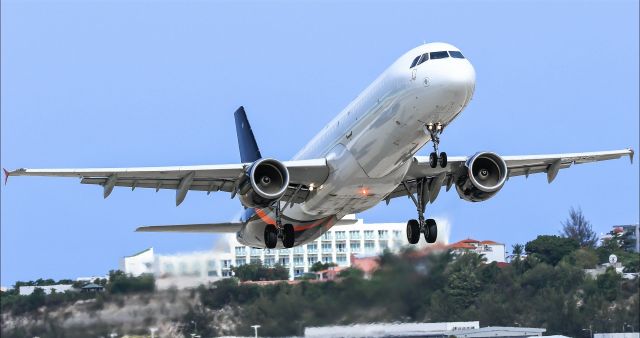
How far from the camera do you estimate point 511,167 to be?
153ft

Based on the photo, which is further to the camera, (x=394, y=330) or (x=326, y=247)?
(x=326, y=247)

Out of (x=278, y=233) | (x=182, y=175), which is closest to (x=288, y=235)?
(x=278, y=233)

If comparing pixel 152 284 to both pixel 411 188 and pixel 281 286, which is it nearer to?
pixel 281 286

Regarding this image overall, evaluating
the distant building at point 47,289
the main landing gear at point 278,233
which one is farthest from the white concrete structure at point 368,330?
the distant building at point 47,289

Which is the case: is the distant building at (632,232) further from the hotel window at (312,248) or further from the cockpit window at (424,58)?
the cockpit window at (424,58)

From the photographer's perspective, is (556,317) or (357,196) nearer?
(357,196)

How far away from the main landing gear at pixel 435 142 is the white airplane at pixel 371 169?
0.03 m

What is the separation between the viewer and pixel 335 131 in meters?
42.7

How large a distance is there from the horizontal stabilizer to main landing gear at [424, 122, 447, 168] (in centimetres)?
1148

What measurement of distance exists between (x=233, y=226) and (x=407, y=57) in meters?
11.9

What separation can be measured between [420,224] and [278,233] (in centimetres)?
455

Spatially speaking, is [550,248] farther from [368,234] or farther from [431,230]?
[431,230]

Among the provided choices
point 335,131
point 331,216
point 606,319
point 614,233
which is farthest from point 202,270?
point 614,233

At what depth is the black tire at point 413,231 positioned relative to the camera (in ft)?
148
